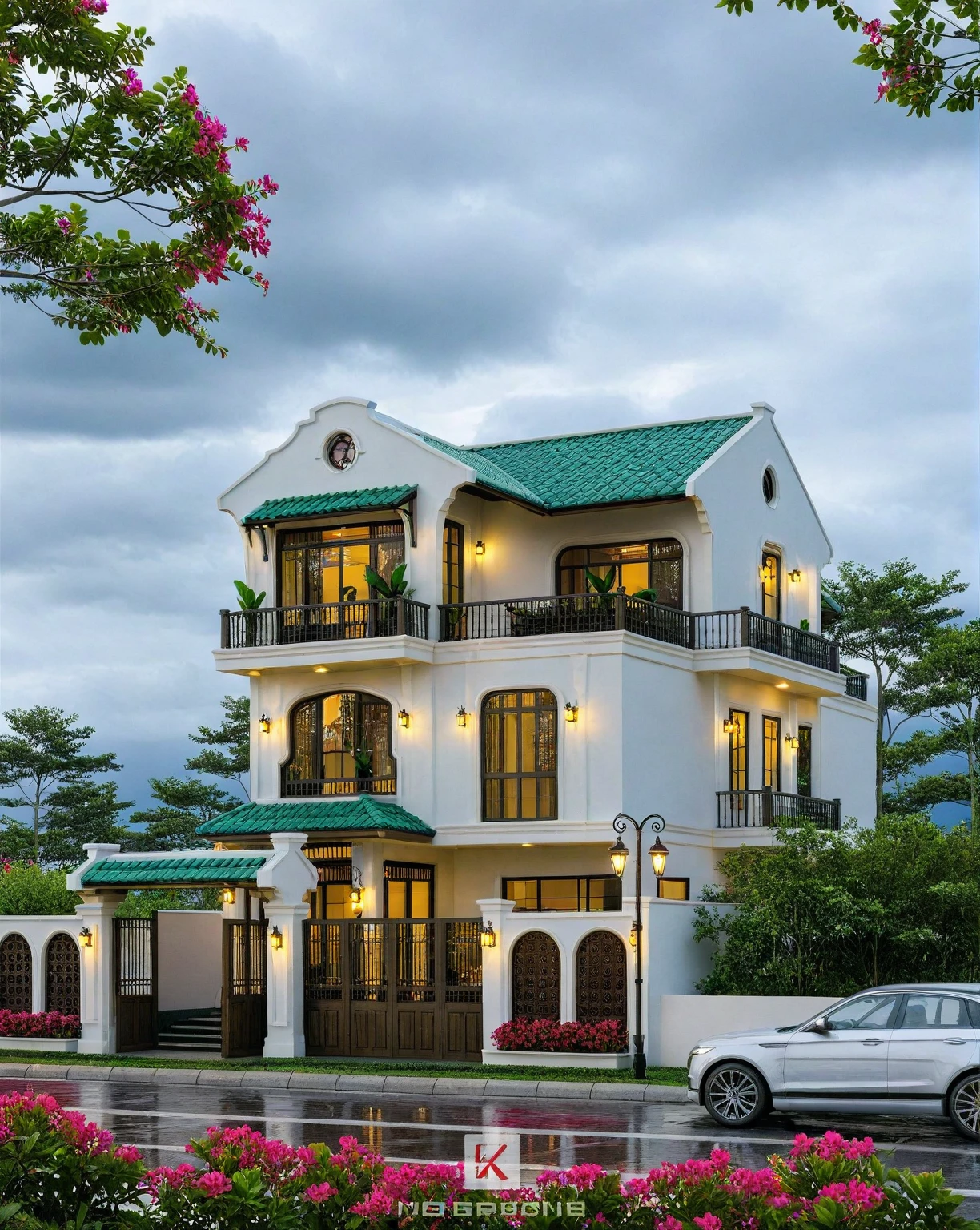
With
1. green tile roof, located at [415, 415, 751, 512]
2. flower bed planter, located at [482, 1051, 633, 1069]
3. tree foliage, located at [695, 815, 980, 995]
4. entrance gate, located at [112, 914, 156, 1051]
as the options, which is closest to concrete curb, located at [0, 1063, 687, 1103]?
flower bed planter, located at [482, 1051, 633, 1069]

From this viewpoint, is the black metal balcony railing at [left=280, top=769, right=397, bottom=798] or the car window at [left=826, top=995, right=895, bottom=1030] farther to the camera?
the black metal balcony railing at [left=280, top=769, right=397, bottom=798]

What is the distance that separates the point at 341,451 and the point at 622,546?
604 centimetres

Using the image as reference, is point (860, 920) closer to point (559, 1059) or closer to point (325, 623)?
point (559, 1059)

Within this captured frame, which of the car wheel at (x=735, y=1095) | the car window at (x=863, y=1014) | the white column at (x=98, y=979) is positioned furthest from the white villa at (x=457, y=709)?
the car window at (x=863, y=1014)

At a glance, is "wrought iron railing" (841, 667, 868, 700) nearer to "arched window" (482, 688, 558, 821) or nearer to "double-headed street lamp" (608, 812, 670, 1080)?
"arched window" (482, 688, 558, 821)

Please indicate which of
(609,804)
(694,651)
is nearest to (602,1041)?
(609,804)

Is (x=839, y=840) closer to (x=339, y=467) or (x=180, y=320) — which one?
(x=339, y=467)

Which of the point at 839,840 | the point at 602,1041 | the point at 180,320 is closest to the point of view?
the point at 180,320

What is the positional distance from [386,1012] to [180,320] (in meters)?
17.6

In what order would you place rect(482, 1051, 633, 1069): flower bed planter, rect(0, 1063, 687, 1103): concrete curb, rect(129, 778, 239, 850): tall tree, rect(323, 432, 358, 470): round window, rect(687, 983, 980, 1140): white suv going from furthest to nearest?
1. rect(129, 778, 239, 850): tall tree
2. rect(323, 432, 358, 470): round window
3. rect(482, 1051, 633, 1069): flower bed planter
4. rect(0, 1063, 687, 1103): concrete curb
5. rect(687, 983, 980, 1140): white suv

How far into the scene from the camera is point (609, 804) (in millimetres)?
30406

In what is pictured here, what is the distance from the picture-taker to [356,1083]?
955 inches

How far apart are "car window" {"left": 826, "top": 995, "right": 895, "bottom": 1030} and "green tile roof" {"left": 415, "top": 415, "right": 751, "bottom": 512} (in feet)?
53.0

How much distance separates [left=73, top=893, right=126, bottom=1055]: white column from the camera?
92.9 feet
